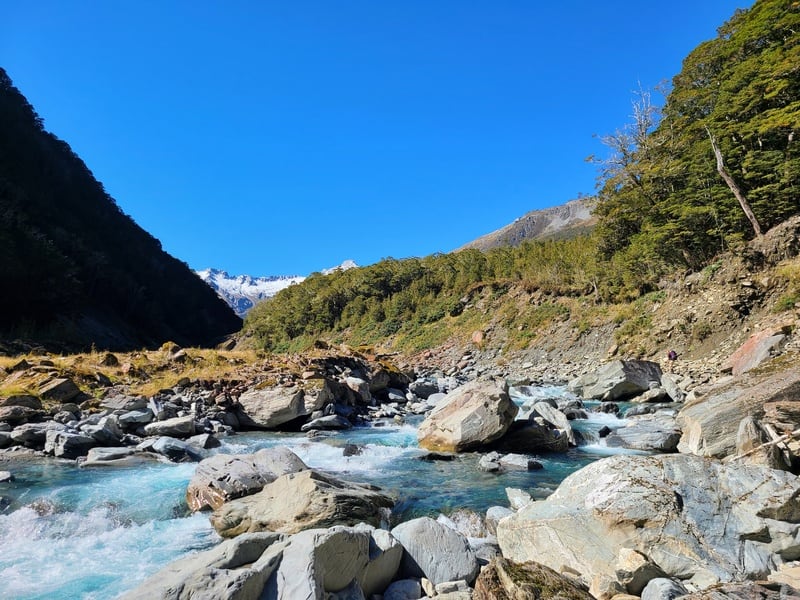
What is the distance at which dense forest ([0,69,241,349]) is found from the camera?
39.2m

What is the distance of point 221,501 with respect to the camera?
7285 millimetres

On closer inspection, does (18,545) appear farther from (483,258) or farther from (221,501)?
(483,258)

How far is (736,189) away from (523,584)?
2749 centimetres

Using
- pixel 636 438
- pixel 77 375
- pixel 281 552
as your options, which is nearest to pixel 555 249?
pixel 636 438

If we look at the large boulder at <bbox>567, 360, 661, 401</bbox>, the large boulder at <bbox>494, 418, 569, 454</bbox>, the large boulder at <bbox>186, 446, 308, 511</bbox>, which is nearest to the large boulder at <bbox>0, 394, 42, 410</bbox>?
the large boulder at <bbox>186, 446, 308, 511</bbox>

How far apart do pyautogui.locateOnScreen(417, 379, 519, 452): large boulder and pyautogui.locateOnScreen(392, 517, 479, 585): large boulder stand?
20.0 ft

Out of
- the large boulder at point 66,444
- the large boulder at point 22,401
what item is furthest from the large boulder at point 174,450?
the large boulder at point 22,401

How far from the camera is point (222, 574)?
3.79 m

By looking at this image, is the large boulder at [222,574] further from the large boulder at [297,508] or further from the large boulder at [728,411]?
the large boulder at [728,411]

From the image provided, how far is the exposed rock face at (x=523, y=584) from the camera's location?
3.81m

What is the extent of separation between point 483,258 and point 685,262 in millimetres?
30286

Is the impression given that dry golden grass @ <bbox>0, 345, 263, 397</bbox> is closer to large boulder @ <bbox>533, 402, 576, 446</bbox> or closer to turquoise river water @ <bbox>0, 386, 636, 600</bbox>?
turquoise river water @ <bbox>0, 386, 636, 600</bbox>

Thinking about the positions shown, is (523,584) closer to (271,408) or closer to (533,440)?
(533,440)

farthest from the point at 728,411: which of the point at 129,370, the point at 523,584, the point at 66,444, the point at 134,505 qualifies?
the point at 129,370
